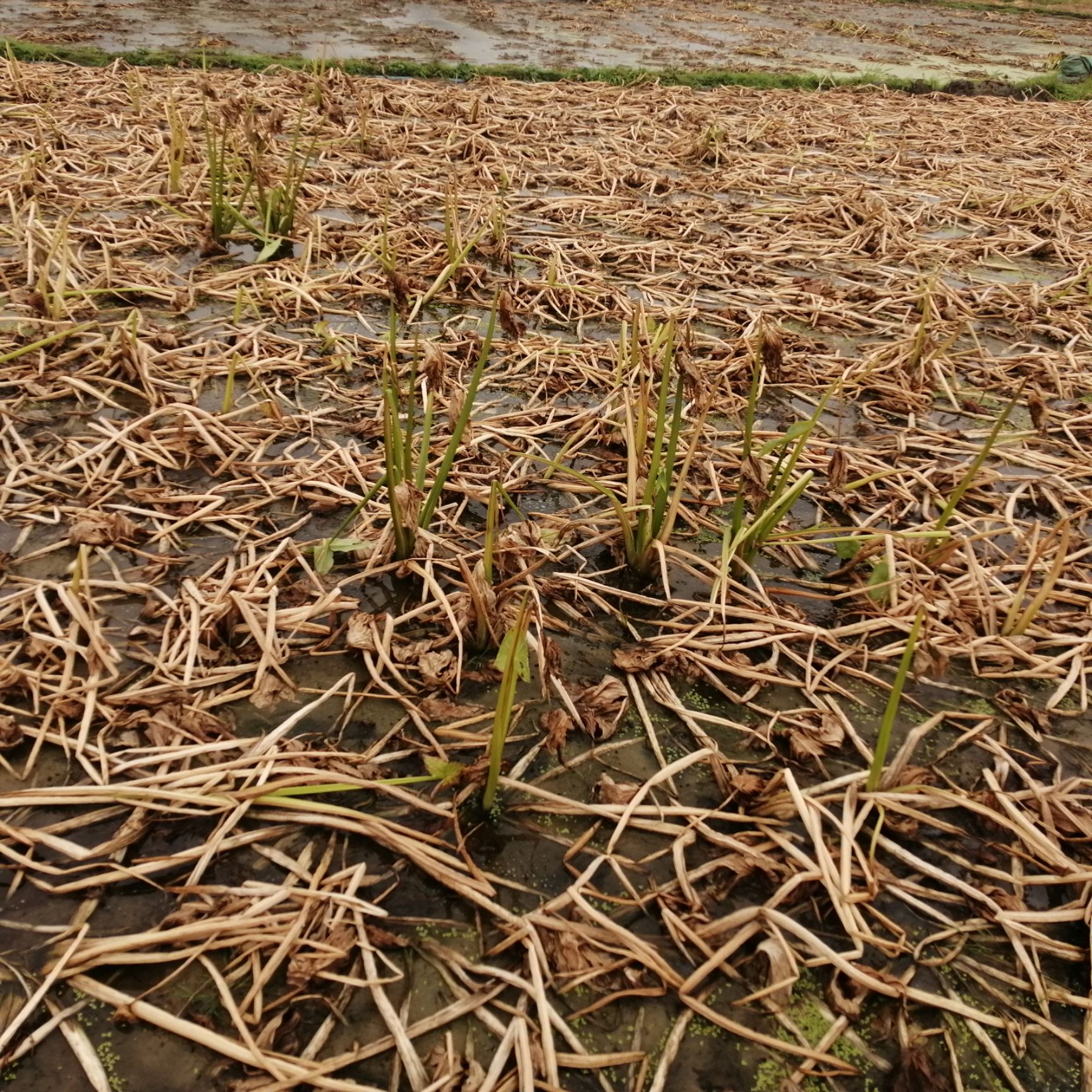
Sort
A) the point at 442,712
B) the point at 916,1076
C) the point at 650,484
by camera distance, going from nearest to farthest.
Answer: the point at 916,1076
the point at 442,712
the point at 650,484

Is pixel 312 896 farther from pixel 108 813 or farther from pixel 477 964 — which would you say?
pixel 108 813

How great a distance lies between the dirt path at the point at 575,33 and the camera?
6.19 m

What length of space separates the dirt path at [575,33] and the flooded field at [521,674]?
4139 millimetres

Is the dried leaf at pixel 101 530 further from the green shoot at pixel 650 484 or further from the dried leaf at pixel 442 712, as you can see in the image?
the green shoot at pixel 650 484

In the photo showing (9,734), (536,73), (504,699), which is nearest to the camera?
(504,699)

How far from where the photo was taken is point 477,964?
1.05 metres

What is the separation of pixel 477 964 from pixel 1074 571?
165 cm

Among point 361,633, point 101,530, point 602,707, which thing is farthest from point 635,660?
point 101,530

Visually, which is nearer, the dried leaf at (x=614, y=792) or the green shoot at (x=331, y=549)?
the dried leaf at (x=614, y=792)

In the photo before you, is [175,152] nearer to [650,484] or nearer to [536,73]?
[650,484]

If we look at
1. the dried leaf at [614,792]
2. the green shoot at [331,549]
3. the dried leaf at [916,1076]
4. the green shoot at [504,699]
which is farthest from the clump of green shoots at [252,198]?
the dried leaf at [916,1076]

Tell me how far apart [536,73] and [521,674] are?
6.41 meters

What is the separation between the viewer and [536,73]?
6.20 metres

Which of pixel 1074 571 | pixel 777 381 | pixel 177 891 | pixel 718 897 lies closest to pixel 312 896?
pixel 177 891
